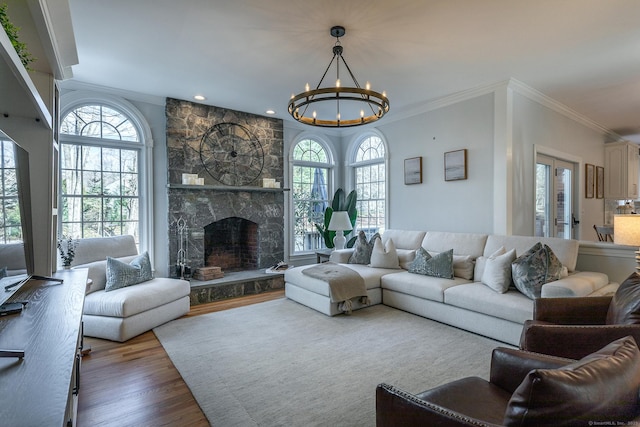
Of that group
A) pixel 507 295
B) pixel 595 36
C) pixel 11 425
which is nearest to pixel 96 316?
pixel 11 425

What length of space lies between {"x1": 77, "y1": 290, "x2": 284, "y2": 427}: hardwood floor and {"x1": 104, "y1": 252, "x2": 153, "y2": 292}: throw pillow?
23.5 inches

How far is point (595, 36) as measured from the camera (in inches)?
121

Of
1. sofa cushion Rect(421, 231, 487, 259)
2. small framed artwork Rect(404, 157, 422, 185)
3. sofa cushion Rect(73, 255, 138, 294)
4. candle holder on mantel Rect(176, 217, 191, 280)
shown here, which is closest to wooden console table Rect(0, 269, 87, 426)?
sofa cushion Rect(73, 255, 138, 294)

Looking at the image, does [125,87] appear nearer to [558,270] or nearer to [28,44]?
[28,44]

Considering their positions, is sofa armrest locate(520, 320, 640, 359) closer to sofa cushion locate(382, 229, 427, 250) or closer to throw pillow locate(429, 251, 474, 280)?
throw pillow locate(429, 251, 474, 280)

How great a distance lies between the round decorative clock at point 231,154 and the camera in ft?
17.3

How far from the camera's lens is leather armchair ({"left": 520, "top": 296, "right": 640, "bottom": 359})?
1.64 m

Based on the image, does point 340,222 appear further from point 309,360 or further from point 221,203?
point 309,360

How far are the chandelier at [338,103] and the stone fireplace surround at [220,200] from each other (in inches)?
39.6

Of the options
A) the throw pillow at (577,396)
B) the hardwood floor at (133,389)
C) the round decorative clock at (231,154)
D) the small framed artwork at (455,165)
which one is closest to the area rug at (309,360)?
the hardwood floor at (133,389)

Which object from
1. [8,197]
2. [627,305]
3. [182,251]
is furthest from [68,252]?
[627,305]

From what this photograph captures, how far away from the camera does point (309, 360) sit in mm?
2846

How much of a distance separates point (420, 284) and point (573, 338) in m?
2.23

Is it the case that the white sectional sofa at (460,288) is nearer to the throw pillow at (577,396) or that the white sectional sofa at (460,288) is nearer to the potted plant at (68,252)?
the throw pillow at (577,396)
